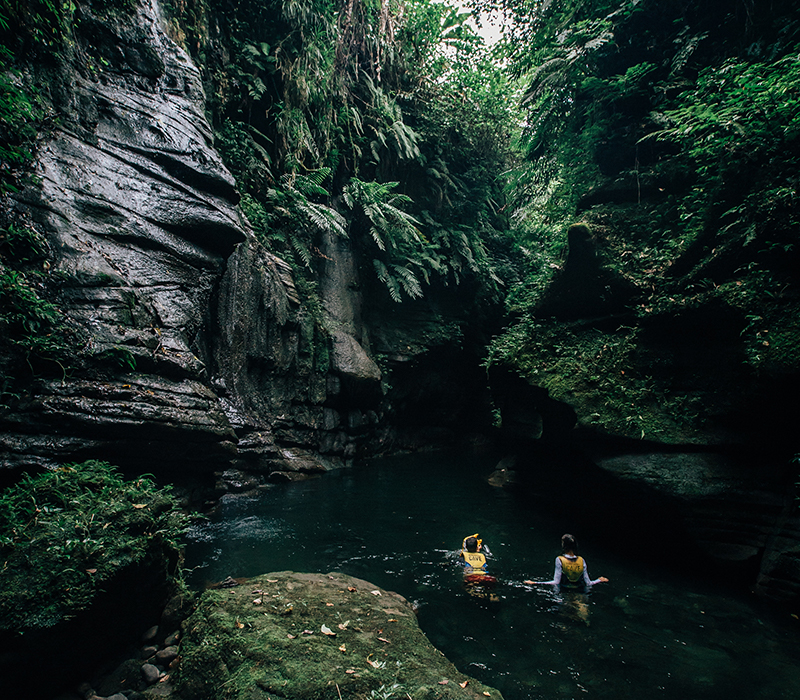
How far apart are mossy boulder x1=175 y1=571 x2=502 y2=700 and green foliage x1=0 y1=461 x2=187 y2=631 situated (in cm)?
86

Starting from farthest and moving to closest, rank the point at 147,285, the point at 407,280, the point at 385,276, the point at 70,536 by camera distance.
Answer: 1. the point at 407,280
2. the point at 385,276
3. the point at 147,285
4. the point at 70,536

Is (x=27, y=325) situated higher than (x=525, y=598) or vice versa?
(x=27, y=325)

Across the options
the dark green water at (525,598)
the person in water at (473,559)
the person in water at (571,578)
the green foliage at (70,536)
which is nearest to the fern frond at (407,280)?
the dark green water at (525,598)

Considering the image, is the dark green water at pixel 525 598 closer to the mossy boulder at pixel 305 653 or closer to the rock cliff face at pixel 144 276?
the mossy boulder at pixel 305 653

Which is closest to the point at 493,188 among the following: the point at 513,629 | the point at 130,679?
the point at 513,629

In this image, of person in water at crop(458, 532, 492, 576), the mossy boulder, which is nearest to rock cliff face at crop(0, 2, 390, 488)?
the mossy boulder

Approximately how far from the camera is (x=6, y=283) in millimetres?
4281

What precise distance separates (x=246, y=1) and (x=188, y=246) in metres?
8.28

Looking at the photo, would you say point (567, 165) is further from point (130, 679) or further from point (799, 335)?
point (130, 679)

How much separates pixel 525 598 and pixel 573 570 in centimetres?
76

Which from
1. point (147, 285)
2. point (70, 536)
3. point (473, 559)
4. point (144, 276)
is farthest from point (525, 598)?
point (144, 276)

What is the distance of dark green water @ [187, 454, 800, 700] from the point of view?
368cm

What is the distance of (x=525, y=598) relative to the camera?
5.21 metres

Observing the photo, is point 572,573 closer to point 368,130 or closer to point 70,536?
point 70,536
